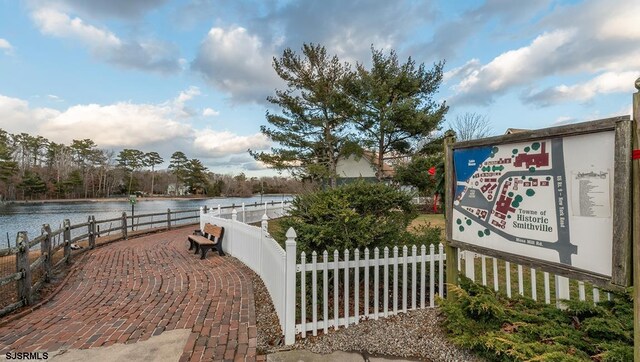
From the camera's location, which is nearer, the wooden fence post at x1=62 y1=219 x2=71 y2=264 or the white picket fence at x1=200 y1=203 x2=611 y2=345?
the white picket fence at x1=200 y1=203 x2=611 y2=345

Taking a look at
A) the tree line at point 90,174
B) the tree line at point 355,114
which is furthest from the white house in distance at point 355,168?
→ the tree line at point 90,174

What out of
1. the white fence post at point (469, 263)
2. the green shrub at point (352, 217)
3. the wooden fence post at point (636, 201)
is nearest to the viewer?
the wooden fence post at point (636, 201)

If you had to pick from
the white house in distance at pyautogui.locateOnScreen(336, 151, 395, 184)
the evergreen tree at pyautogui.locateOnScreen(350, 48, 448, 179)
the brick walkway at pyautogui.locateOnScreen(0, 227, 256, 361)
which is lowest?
the brick walkway at pyautogui.locateOnScreen(0, 227, 256, 361)

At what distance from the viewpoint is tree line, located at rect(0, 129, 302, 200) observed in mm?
53719

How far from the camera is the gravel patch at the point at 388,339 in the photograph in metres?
3.02

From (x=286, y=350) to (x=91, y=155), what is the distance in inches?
3125

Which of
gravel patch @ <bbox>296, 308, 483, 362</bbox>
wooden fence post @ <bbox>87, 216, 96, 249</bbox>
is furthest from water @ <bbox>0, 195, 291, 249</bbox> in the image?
gravel patch @ <bbox>296, 308, 483, 362</bbox>

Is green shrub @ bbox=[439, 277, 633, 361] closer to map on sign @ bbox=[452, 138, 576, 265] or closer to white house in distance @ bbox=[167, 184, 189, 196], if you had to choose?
map on sign @ bbox=[452, 138, 576, 265]

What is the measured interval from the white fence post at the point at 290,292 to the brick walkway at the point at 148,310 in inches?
15.5

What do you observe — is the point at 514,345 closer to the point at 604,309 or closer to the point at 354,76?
the point at 604,309

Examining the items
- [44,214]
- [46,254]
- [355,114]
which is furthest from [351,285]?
[44,214]

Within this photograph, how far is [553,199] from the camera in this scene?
7.63ft

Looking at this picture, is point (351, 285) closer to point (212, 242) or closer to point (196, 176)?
point (212, 242)

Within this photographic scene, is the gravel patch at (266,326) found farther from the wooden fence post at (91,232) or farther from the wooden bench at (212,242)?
the wooden fence post at (91,232)
